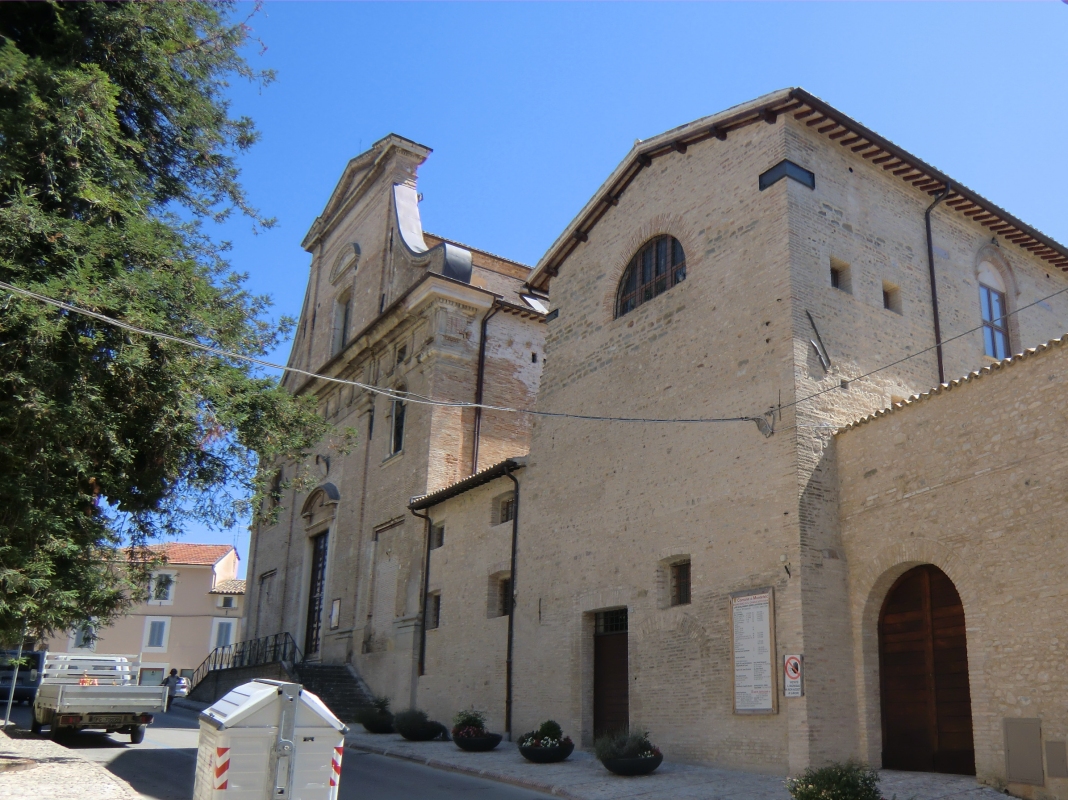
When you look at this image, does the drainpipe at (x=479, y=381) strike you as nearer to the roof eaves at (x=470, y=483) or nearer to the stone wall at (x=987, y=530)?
the roof eaves at (x=470, y=483)

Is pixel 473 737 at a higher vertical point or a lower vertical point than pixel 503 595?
lower

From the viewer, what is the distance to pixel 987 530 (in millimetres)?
10930

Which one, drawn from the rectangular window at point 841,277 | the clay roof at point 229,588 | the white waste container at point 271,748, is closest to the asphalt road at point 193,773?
the white waste container at point 271,748

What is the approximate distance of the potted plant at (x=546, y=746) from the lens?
14.3m

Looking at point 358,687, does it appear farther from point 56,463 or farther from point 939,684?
point 939,684

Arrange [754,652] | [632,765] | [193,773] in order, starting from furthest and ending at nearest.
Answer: [193,773]
[754,652]
[632,765]

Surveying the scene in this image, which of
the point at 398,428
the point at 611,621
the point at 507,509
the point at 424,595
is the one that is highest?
the point at 398,428

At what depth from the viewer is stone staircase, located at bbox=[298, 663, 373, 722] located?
22.2 meters

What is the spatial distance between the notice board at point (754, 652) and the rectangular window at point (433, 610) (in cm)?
975

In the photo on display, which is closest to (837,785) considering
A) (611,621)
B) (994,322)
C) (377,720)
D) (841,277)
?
(611,621)

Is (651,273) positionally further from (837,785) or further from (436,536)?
(837,785)

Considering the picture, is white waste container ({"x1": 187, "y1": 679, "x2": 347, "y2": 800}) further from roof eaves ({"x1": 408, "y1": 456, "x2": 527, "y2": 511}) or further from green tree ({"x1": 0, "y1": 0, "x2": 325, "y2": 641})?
roof eaves ({"x1": 408, "y1": 456, "x2": 527, "y2": 511})

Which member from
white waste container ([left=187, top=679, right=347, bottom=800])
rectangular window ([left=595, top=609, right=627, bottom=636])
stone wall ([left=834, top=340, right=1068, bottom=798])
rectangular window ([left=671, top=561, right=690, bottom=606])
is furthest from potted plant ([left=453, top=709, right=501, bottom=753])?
white waste container ([left=187, top=679, right=347, bottom=800])

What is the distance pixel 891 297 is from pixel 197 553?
42.3 metres
